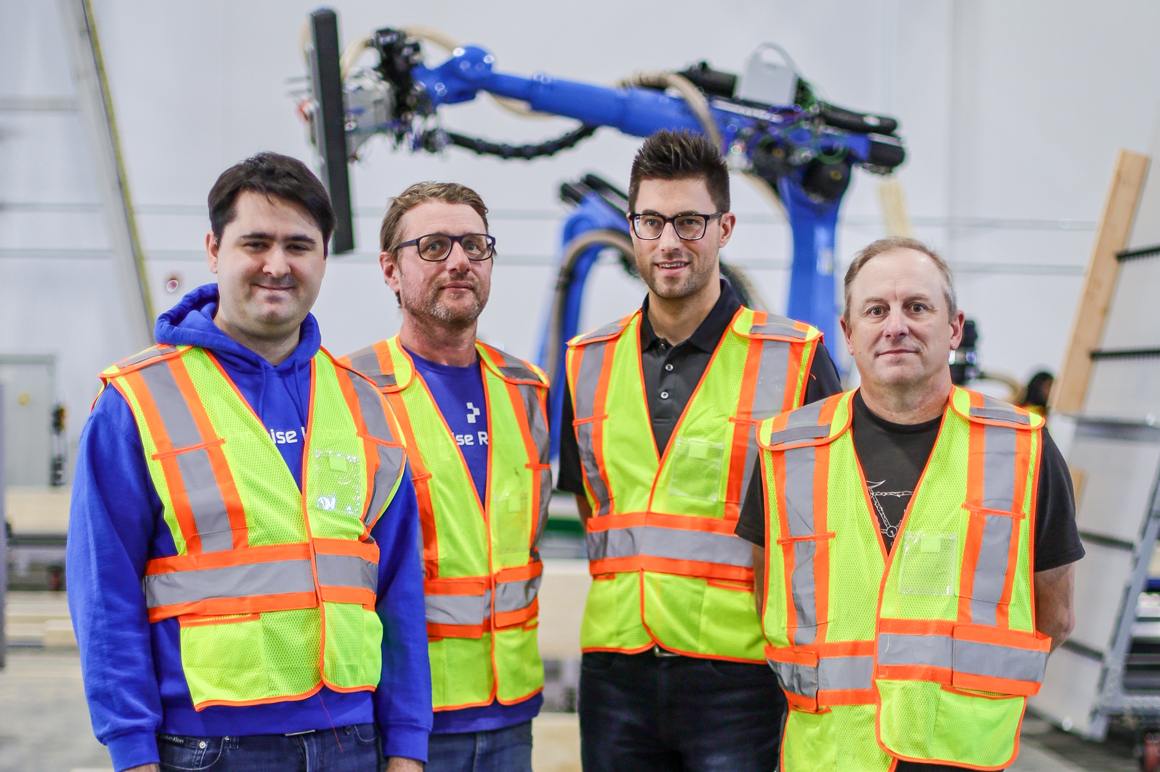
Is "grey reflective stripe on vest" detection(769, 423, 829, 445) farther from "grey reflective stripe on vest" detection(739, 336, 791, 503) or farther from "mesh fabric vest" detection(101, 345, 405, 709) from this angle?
"mesh fabric vest" detection(101, 345, 405, 709)

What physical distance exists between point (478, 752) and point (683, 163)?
1471 millimetres

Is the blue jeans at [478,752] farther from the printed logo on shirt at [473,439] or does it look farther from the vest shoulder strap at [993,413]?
the vest shoulder strap at [993,413]

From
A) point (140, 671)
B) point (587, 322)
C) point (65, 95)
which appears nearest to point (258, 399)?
point (140, 671)

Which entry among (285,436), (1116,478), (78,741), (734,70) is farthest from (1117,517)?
(734,70)

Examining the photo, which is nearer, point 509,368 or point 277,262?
point 277,262

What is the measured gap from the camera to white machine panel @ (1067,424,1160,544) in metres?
4.09

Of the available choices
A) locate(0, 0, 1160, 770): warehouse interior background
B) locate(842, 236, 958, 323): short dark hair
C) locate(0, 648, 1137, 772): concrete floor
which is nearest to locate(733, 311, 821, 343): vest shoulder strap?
locate(842, 236, 958, 323): short dark hair

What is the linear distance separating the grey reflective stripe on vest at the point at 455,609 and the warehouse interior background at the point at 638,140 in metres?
8.55

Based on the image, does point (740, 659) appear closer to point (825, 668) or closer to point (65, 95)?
point (825, 668)

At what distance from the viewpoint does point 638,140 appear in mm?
10695

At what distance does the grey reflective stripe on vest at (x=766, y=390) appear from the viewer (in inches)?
84.5

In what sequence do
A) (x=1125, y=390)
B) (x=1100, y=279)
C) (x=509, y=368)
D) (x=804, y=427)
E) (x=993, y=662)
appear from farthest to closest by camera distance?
(x=1100, y=279) → (x=1125, y=390) → (x=509, y=368) → (x=804, y=427) → (x=993, y=662)

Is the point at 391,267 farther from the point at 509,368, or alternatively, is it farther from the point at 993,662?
the point at 993,662

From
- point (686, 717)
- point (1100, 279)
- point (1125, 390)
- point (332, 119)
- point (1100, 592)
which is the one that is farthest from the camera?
point (1100, 279)
